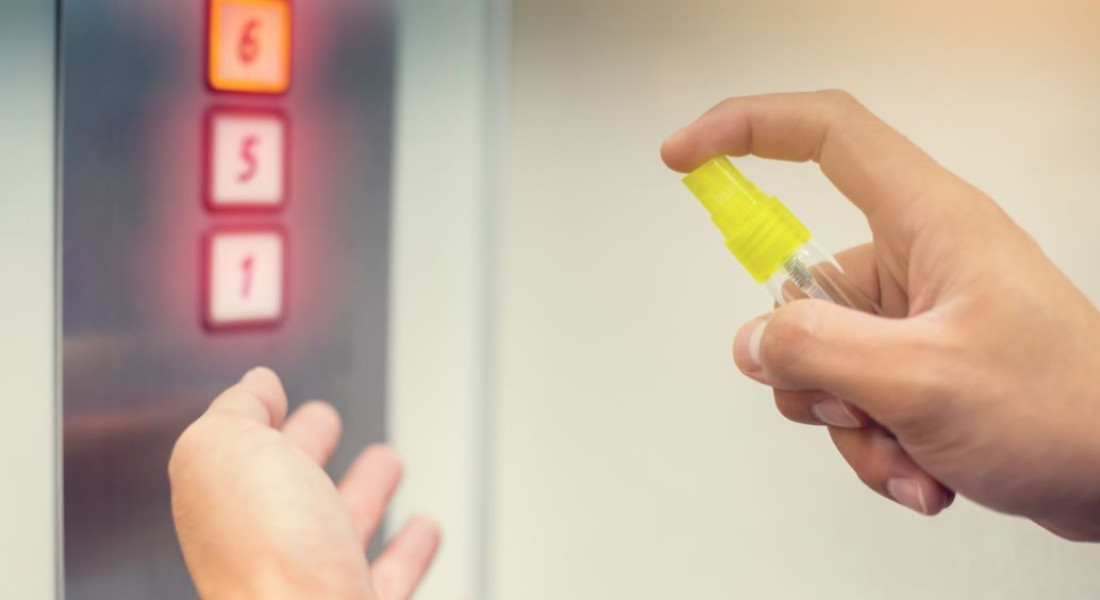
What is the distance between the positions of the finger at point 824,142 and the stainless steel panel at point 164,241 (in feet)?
0.79

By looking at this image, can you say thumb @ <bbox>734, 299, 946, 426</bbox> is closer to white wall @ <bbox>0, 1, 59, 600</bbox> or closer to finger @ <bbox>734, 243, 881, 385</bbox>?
finger @ <bbox>734, 243, 881, 385</bbox>

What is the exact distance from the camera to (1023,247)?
380mm

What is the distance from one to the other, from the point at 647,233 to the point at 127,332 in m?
0.31

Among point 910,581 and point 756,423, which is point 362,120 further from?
point 910,581

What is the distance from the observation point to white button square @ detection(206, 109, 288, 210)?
543 millimetres

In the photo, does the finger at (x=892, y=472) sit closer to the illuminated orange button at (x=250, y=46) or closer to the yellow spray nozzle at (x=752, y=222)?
the yellow spray nozzle at (x=752, y=222)

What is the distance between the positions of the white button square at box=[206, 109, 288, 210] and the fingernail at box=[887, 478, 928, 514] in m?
0.34

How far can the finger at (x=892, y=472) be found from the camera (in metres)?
0.41

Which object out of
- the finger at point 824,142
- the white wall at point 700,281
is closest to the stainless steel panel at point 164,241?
the white wall at point 700,281

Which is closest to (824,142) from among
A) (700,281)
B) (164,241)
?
(700,281)

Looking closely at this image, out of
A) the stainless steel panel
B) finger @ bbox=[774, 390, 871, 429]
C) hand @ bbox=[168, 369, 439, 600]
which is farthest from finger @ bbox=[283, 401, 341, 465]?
finger @ bbox=[774, 390, 871, 429]

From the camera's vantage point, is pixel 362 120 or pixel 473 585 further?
pixel 473 585

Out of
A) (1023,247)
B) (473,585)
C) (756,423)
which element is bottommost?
(473,585)

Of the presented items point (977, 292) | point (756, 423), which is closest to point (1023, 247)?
point (977, 292)
